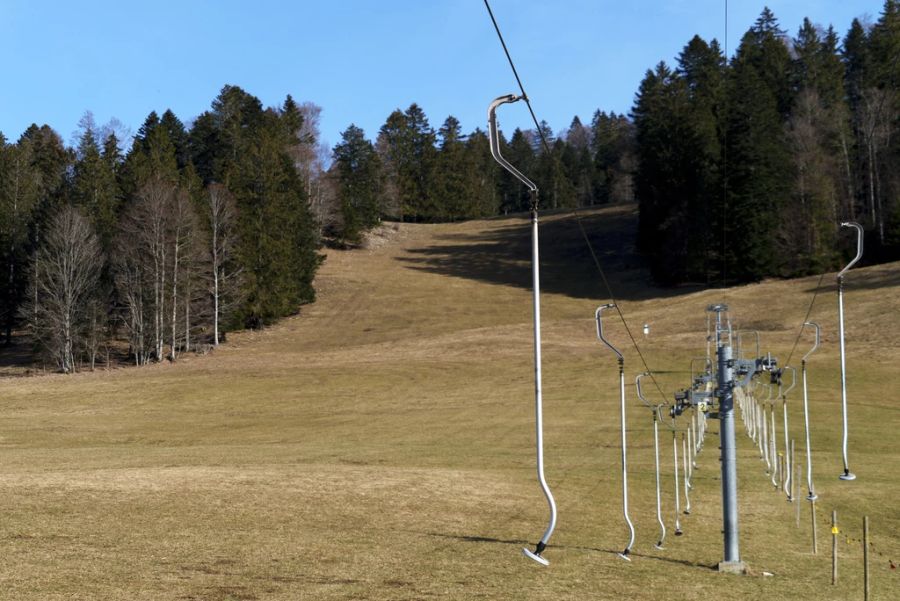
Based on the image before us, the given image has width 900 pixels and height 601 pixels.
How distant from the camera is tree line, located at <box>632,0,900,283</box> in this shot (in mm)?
77250

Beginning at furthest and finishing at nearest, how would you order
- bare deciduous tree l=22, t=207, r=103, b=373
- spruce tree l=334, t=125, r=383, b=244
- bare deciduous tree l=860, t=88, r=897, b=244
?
spruce tree l=334, t=125, r=383, b=244
bare deciduous tree l=860, t=88, r=897, b=244
bare deciduous tree l=22, t=207, r=103, b=373

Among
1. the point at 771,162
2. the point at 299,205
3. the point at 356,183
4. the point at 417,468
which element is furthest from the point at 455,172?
the point at 417,468

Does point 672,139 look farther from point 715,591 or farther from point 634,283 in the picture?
point 715,591

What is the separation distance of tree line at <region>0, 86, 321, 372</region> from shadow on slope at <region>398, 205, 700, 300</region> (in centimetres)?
2205

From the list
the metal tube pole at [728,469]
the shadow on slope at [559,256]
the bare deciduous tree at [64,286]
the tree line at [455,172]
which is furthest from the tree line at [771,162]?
the metal tube pole at [728,469]

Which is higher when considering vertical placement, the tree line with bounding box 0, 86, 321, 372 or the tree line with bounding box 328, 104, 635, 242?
the tree line with bounding box 328, 104, 635, 242

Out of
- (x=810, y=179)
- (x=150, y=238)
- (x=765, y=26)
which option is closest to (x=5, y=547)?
(x=150, y=238)

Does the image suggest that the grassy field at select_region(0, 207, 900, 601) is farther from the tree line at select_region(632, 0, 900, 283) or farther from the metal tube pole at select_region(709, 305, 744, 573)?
the tree line at select_region(632, 0, 900, 283)

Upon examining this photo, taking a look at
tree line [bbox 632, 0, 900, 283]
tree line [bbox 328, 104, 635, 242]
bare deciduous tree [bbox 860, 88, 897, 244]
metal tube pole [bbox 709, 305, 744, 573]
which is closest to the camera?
metal tube pole [bbox 709, 305, 744, 573]

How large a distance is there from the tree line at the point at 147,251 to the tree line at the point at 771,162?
35.1 meters

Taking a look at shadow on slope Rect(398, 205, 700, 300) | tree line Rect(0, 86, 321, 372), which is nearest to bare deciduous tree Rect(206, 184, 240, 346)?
tree line Rect(0, 86, 321, 372)

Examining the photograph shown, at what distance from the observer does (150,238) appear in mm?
65625

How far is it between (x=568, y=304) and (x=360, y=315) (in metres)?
18.5

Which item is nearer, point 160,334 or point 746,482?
point 746,482
